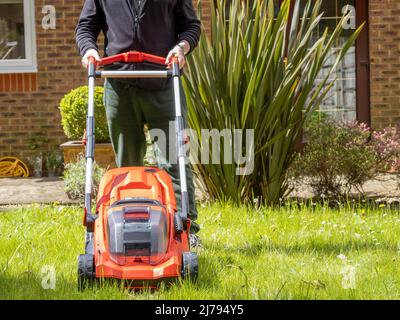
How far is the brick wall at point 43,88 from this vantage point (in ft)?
32.6

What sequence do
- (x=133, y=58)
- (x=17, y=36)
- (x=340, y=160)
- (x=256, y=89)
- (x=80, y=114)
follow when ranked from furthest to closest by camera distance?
(x=17, y=36) < (x=80, y=114) < (x=340, y=160) < (x=256, y=89) < (x=133, y=58)

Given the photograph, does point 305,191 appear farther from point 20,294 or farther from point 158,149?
point 20,294

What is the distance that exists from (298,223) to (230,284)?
1.81 m

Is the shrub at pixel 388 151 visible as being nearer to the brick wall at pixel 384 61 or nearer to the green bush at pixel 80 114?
the brick wall at pixel 384 61

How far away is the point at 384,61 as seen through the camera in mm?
9875

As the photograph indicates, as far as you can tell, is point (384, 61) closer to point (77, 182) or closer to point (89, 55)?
point (77, 182)

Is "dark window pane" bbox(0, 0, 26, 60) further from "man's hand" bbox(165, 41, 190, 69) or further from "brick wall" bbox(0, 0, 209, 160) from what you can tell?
"man's hand" bbox(165, 41, 190, 69)

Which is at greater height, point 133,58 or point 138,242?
point 133,58

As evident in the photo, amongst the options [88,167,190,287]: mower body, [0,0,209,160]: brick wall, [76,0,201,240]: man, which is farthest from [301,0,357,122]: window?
[88,167,190,287]: mower body

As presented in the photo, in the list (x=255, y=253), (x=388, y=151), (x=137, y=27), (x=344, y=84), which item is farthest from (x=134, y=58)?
(x=344, y=84)

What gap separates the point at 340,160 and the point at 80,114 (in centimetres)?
327

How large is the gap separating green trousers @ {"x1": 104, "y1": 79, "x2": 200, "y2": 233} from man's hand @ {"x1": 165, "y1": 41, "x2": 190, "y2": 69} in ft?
0.88

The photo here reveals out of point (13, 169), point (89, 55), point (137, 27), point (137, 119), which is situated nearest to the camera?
point (89, 55)

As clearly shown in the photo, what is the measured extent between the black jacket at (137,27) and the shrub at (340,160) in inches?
101
